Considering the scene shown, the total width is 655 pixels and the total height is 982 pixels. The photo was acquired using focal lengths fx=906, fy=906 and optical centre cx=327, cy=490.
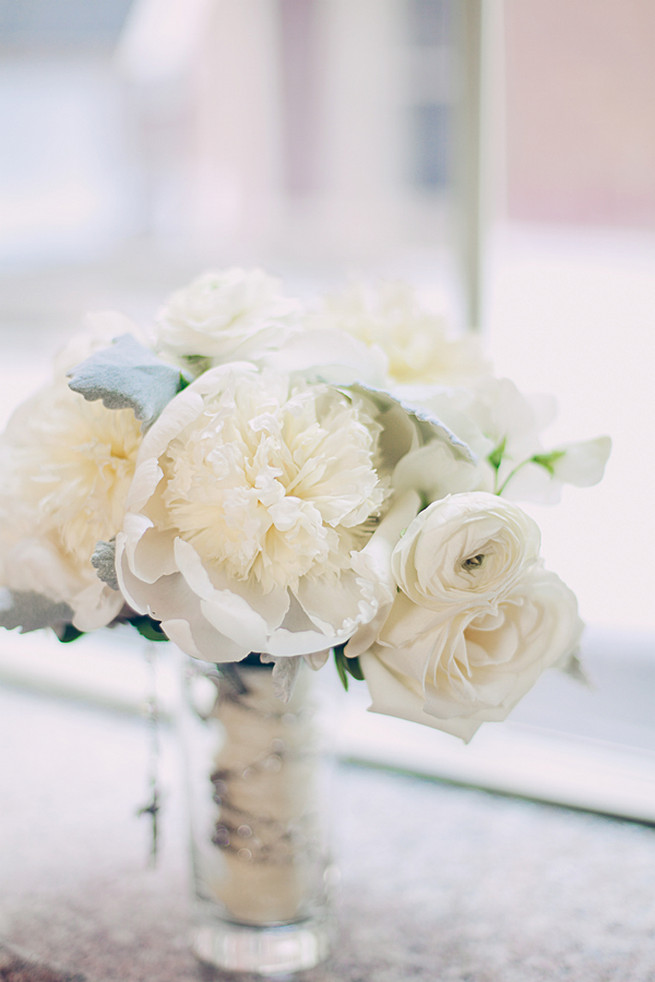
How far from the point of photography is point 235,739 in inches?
24.0

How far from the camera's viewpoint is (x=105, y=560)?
489 millimetres

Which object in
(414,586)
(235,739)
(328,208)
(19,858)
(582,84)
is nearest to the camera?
(414,586)

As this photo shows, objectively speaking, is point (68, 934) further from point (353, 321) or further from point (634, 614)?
point (634, 614)

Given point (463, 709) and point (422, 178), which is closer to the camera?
point (463, 709)

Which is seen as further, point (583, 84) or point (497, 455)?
point (583, 84)

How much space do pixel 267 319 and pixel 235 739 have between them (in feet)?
0.92

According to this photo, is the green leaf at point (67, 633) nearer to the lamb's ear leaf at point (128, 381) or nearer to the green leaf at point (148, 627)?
the green leaf at point (148, 627)

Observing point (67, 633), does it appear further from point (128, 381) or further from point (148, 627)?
point (128, 381)

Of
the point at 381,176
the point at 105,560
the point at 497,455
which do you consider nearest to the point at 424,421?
the point at 497,455

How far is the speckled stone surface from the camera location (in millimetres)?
668

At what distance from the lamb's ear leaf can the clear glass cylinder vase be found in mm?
189

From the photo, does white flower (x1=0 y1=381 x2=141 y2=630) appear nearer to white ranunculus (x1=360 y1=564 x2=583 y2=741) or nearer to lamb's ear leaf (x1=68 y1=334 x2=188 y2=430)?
lamb's ear leaf (x1=68 y1=334 x2=188 y2=430)

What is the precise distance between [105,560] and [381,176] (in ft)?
16.1

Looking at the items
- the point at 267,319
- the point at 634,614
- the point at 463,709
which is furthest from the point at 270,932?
the point at 634,614
